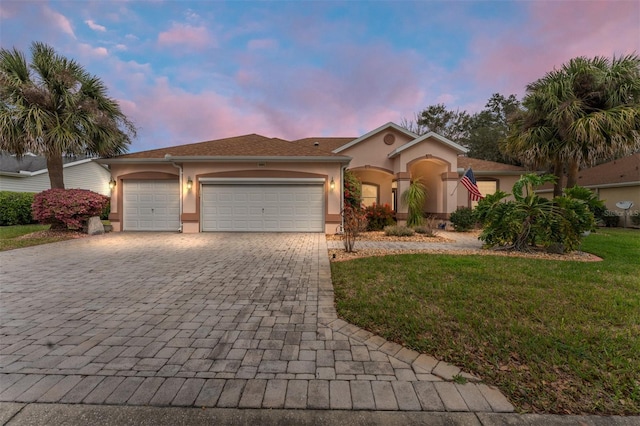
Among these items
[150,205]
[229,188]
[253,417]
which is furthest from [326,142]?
[253,417]

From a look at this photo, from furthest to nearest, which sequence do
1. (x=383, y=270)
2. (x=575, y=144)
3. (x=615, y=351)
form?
(x=575, y=144)
(x=383, y=270)
(x=615, y=351)

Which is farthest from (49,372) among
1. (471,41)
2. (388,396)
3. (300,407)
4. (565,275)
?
(471,41)

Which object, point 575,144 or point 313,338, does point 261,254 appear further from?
point 575,144

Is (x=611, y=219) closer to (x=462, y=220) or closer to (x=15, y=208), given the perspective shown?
(x=462, y=220)

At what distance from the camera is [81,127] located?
10336mm

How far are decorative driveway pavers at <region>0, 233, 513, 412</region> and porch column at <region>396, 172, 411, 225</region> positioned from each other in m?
8.58

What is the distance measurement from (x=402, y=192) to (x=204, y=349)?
1158 cm

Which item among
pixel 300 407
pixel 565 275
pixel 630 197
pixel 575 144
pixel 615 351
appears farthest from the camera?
pixel 630 197

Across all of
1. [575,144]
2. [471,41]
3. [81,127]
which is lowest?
[575,144]

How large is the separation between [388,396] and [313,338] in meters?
1.04

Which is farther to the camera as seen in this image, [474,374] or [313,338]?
[313,338]

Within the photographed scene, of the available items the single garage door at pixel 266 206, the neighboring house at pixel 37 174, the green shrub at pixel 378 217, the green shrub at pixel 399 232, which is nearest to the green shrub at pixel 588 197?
the green shrub at pixel 399 232

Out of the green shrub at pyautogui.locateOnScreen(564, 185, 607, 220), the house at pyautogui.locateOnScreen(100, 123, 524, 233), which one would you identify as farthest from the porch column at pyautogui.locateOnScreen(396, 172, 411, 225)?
the green shrub at pyautogui.locateOnScreen(564, 185, 607, 220)

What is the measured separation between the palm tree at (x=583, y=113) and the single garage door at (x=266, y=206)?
378 inches
